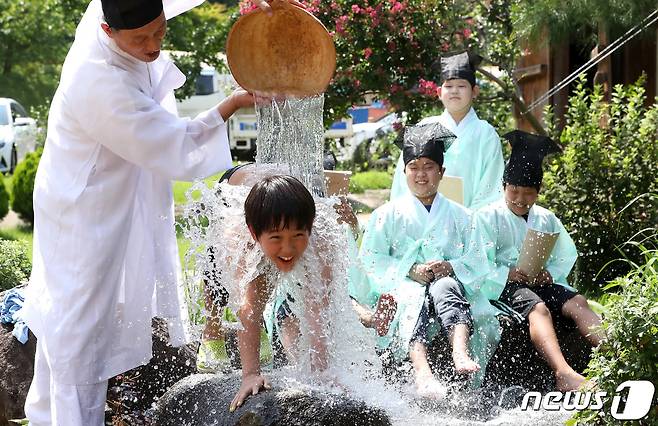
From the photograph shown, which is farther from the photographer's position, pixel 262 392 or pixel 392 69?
pixel 392 69

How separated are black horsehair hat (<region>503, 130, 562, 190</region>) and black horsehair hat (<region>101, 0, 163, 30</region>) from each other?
246 cm

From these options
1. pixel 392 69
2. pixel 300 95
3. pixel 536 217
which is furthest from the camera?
pixel 392 69

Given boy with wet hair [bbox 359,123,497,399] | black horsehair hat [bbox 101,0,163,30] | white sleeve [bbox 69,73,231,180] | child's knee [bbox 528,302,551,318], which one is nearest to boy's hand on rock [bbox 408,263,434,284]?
boy with wet hair [bbox 359,123,497,399]

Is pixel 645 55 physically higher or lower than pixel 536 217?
higher

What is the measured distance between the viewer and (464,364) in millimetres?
4590

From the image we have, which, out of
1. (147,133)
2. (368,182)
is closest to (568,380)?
(147,133)

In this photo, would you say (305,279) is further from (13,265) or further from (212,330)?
(13,265)

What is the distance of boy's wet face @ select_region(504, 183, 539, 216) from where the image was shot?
213 inches

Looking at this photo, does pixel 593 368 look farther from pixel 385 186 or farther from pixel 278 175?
pixel 385 186

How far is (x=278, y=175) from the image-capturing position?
381 centimetres

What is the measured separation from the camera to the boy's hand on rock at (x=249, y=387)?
3.60 meters

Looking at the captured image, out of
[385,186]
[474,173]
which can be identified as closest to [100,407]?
[474,173]

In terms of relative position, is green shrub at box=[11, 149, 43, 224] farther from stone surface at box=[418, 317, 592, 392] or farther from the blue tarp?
stone surface at box=[418, 317, 592, 392]

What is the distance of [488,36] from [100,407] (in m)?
6.43
